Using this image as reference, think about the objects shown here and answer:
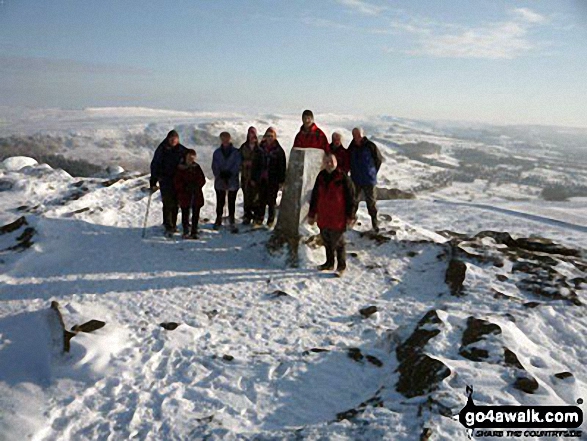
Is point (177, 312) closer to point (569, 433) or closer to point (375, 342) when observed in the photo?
point (375, 342)

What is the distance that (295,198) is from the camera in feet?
31.1

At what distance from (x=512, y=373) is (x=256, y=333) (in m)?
3.90

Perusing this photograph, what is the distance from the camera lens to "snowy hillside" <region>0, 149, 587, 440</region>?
4.69 m

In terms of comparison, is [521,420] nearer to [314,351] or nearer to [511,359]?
[511,359]

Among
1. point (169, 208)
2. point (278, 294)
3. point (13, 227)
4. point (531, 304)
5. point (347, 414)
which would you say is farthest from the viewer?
point (13, 227)

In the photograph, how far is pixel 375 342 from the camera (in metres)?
6.42

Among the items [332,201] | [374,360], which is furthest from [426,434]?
[332,201]

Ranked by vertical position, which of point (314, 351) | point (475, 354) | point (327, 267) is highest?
point (475, 354)

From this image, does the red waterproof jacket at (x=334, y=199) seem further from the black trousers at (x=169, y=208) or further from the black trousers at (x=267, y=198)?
the black trousers at (x=169, y=208)

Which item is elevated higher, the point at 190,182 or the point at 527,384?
the point at 190,182

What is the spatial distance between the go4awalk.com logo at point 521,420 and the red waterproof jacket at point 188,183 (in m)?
7.91

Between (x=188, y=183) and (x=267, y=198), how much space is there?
7.20 feet

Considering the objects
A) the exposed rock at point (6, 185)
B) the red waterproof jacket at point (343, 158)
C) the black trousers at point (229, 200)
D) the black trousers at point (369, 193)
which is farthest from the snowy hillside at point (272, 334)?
the exposed rock at point (6, 185)

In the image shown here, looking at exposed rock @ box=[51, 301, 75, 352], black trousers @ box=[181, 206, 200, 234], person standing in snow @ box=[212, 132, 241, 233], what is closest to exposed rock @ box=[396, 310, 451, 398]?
exposed rock @ box=[51, 301, 75, 352]
